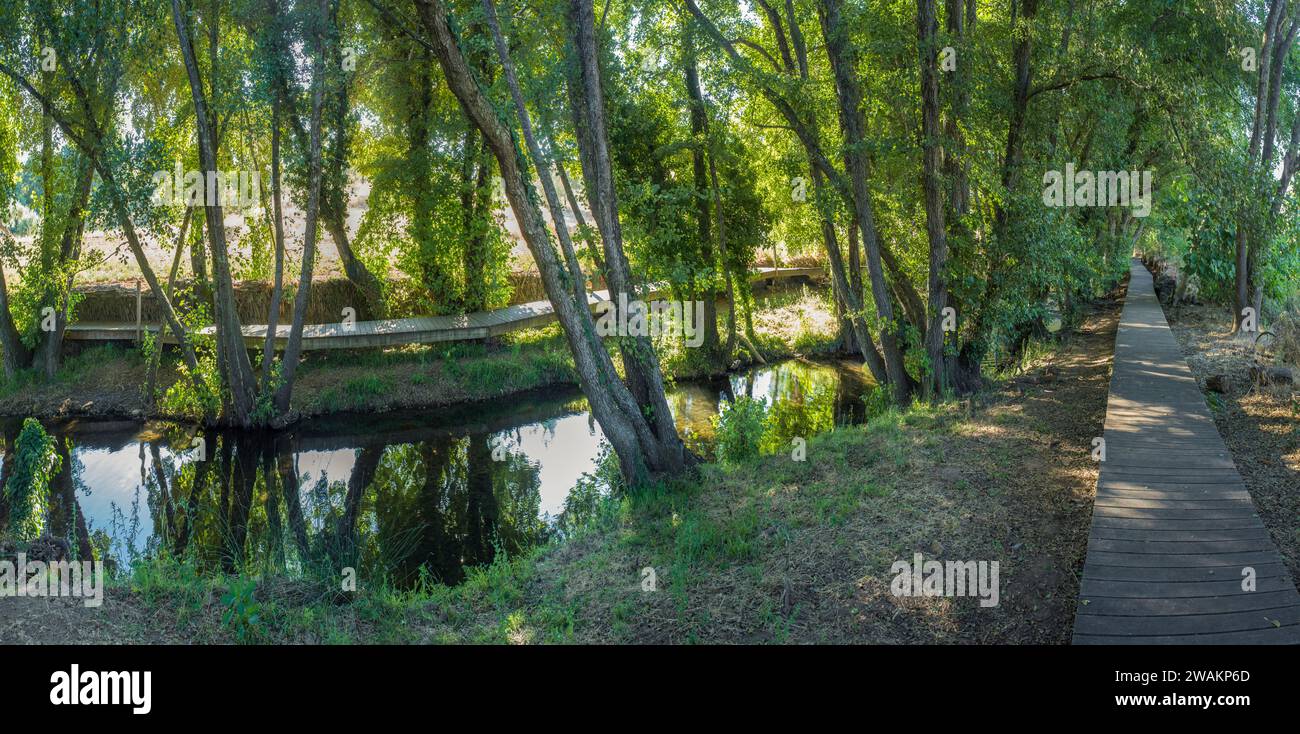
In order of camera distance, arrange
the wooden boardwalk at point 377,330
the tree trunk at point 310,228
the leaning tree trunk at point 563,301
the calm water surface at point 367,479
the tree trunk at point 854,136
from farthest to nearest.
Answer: the wooden boardwalk at point 377,330, the tree trunk at point 310,228, the tree trunk at point 854,136, the calm water surface at point 367,479, the leaning tree trunk at point 563,301

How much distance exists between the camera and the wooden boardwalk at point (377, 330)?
16.8 metres

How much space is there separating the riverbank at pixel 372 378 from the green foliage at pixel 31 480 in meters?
2.23

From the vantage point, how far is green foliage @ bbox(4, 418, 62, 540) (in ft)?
31.6

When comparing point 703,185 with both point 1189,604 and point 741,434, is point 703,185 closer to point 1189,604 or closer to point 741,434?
point 741,434

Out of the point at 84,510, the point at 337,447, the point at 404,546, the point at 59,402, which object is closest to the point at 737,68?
the point at 404,546

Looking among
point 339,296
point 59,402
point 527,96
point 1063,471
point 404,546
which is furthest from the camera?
point 339,296

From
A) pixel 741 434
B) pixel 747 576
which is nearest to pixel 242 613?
pixel 747 576

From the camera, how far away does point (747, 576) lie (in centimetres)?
673

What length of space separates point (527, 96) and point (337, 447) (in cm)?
688

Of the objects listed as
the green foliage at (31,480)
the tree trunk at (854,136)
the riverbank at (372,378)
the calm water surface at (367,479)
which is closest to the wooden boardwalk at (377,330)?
the riverbank at (372,378)

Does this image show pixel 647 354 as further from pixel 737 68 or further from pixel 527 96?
pixel 737 68

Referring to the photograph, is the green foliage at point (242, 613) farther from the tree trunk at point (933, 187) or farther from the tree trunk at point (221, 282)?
the tree trunk at point (933, 187)

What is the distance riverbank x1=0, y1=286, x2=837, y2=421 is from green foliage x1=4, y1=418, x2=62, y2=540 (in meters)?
2.23

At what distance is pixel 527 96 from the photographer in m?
10.1
